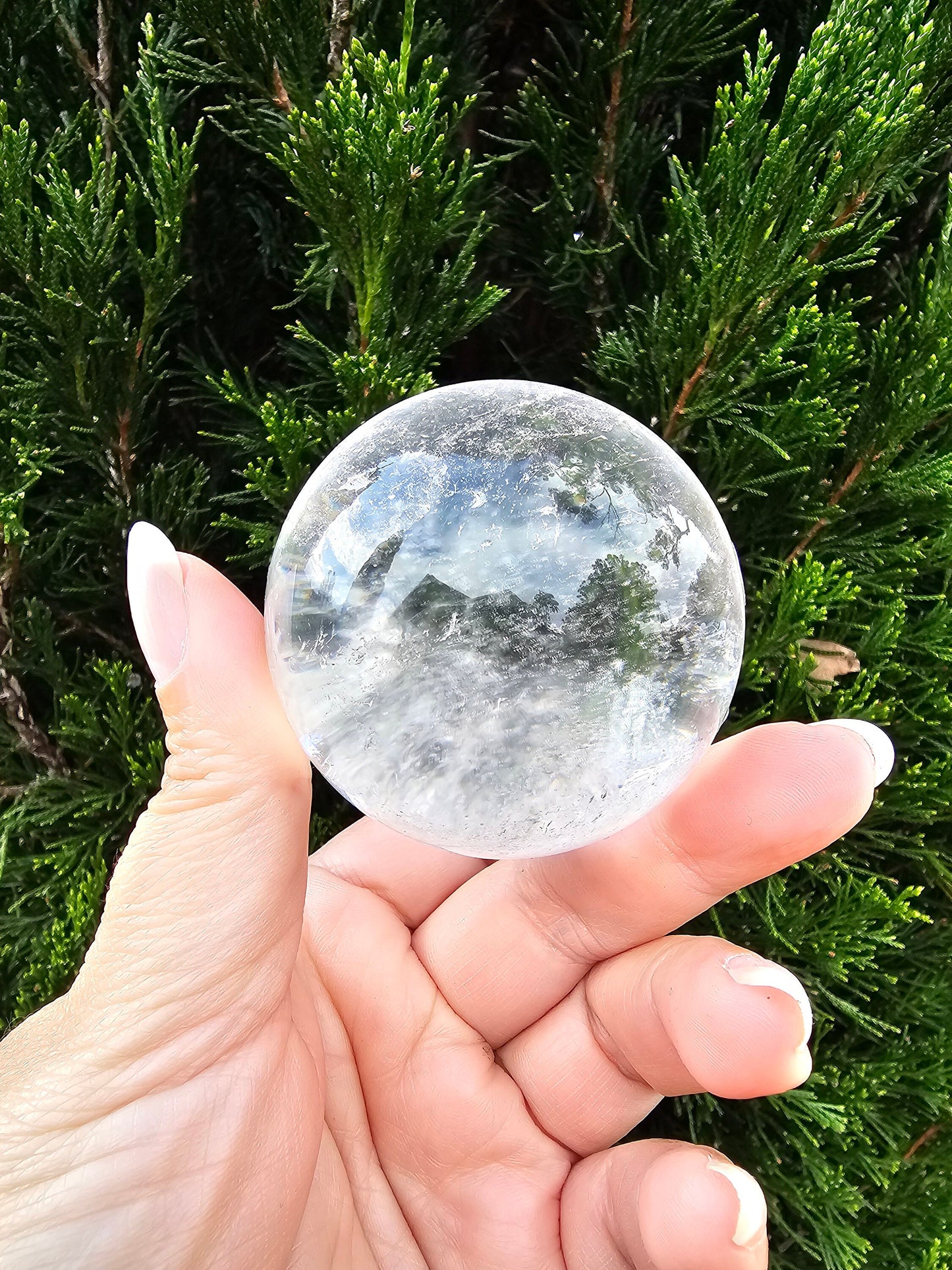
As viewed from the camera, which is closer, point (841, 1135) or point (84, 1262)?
point (84, 1262)

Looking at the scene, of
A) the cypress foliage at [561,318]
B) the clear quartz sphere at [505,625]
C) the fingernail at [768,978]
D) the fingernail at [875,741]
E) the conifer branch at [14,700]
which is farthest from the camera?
the conifer branch at [14,700]

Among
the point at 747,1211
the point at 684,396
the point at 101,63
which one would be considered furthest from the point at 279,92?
the point at 747,1211

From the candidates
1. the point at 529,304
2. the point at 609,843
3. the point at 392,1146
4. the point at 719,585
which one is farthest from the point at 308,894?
the point at 529,304

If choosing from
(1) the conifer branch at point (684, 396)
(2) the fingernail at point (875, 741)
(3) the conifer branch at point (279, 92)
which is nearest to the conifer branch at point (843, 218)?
(1) the conifer branch at point (684, 396)

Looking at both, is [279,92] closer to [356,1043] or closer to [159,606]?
[159,606]

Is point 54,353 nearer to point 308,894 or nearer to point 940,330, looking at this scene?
point 308,894

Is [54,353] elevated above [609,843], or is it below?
above

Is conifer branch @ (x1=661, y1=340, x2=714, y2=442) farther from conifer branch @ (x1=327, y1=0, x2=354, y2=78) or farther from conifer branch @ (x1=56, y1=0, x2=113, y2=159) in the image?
conifer branch @ (x1=56, y1=0, x2=113, y2=159)

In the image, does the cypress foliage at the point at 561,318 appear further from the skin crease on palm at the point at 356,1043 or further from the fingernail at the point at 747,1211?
the fingernail at the point at 747,1211
